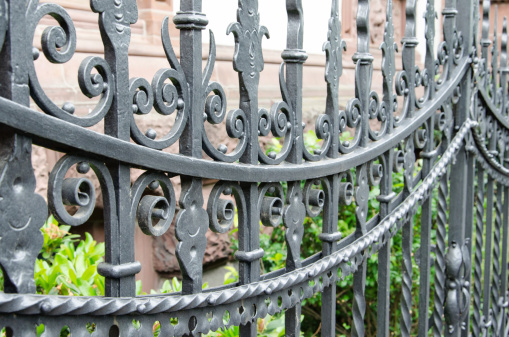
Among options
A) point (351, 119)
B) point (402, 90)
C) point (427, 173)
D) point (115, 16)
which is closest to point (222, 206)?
point (115, 16)

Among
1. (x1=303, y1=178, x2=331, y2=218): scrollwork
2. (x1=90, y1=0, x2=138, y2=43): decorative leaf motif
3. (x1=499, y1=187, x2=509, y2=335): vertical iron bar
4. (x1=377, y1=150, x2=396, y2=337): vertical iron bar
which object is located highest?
(x1=90, y1=0, x2=138, y2=43): decorative leaf motif

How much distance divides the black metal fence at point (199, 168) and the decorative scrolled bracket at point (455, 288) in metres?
0.23

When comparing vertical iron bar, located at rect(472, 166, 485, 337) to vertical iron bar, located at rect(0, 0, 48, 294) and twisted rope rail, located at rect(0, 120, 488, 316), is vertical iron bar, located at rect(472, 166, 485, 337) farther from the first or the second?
vertical iron bar, located at rect(0, 0, 48, 294)

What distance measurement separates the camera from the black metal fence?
82 cm

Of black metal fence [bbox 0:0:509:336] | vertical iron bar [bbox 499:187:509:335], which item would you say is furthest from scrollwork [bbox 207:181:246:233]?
vertical iron bar [bbox 499:187:509:335]

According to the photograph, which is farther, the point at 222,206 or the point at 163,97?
the point at 222,206

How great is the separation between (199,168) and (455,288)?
1553 mm

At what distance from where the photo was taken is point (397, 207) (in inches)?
70.6

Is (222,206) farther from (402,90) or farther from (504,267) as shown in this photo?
(504,267)

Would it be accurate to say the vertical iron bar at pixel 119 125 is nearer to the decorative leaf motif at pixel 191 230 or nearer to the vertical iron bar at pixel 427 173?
the decorative leaf motif at pixel 191 230

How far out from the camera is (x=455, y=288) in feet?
7.40

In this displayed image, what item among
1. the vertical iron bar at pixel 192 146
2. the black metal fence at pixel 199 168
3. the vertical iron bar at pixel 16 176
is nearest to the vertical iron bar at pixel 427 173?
the black metal fence at pixel 199 168

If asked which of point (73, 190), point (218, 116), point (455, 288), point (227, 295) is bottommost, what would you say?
point (455, 288)

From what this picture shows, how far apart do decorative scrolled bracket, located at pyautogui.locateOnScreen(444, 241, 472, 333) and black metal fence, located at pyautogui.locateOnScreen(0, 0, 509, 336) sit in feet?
0.75
